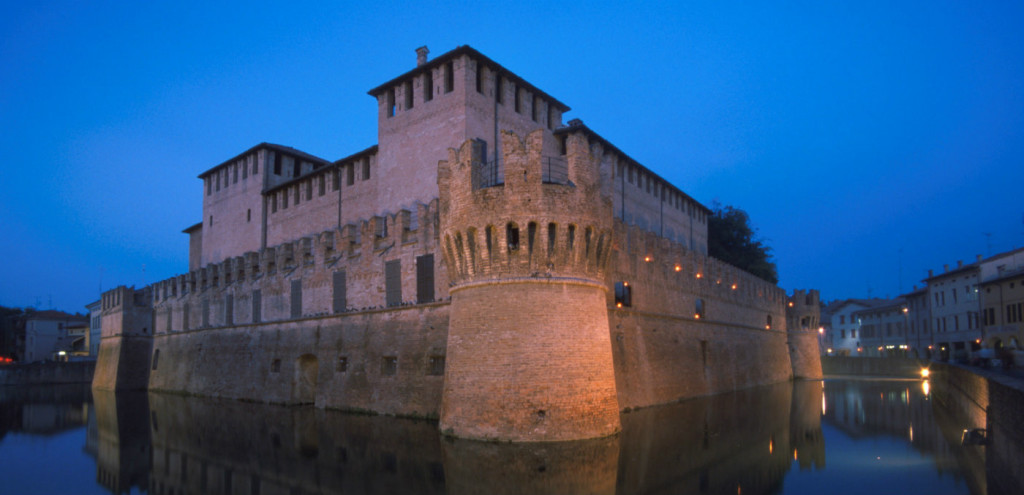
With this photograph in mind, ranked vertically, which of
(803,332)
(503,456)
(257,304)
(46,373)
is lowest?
(46,373)

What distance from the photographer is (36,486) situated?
55.8 feet

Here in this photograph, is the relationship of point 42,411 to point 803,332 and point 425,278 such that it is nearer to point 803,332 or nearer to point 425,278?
point 425,278

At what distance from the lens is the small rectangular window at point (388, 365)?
28031 millimetres

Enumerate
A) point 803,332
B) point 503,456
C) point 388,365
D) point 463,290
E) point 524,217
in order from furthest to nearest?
point 803,332 < point 388,365 < point 463,290 < point 524,217 < point 503,456

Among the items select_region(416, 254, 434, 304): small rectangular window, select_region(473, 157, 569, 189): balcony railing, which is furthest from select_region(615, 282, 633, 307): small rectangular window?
select_region(416, 254, 434, 304): small rectangular window

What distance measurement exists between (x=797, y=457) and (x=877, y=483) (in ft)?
11.9

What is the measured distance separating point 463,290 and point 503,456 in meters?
6.08

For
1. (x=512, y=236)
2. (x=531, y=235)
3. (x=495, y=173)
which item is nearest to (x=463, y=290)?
(x=512, y=236)

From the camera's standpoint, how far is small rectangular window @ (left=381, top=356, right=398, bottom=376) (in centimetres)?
2803

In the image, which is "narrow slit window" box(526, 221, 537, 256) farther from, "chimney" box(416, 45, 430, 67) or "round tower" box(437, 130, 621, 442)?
"chimney" box(416, 45, 430, 67)

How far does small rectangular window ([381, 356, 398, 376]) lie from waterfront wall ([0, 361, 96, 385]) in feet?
179

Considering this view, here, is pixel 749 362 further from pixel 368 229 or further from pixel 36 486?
pixel 36 486

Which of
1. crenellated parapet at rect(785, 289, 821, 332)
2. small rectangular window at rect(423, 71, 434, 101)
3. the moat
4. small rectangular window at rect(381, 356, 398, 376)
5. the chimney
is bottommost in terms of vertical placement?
the moat

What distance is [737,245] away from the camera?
6450 centimetres
